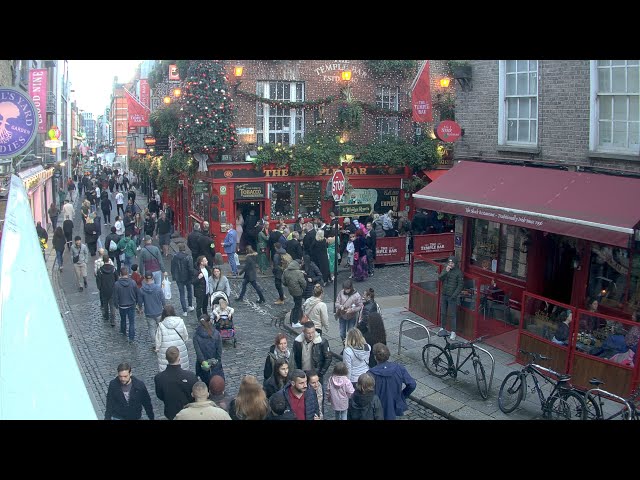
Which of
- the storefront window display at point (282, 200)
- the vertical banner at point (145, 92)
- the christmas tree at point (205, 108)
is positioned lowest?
the storefront window display at point (282, 200)

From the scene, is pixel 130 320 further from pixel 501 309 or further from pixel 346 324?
pixel 501 309

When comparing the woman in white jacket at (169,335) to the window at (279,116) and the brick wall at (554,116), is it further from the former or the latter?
the window at (279,116)

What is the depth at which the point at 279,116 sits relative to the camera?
77.7ft

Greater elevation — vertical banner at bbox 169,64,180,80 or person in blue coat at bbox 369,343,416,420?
vertical banner at bbox 169,64,180,80

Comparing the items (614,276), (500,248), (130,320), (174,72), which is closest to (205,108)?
(174,72)

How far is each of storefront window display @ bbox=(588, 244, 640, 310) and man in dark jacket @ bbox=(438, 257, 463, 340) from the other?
2.42m

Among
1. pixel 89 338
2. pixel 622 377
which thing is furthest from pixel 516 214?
pixel 89 338

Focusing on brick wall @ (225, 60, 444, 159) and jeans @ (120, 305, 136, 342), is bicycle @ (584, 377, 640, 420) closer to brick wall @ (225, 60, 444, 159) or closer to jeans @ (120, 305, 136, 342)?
jeans @ (120, 305, 136, 342)

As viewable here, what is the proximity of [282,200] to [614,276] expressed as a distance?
1342 cm

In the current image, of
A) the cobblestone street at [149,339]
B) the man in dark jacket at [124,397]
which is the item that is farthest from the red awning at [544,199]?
the man in dark jacket at [124,397]

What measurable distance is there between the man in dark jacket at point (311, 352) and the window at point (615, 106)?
6496 mm

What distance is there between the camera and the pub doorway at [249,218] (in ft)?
72.1

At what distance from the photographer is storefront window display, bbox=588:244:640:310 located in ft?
37.1

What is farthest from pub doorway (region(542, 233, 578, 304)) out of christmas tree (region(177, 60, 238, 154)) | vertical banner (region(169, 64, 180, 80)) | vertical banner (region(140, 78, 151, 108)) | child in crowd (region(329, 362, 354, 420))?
vertical banner (region(140, 78, 151, 108))
